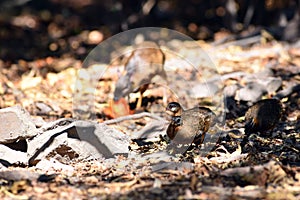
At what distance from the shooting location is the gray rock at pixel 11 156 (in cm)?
412

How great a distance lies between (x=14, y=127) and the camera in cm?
418

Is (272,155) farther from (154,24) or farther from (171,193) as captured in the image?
(154,24)

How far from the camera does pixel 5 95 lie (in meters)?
6.45

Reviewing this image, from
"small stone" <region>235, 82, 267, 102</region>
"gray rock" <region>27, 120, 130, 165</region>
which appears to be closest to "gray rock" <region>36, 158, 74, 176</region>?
"gray rock" <region>27, 120, 130, 165</region>

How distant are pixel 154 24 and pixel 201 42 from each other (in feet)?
4.01

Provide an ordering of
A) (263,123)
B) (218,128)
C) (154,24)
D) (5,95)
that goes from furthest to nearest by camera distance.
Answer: (154,24), (5,95), (218,128), (263,123)

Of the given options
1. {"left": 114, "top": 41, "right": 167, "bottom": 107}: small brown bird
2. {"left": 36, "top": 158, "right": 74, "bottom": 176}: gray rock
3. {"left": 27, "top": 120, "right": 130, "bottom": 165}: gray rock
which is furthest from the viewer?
{"left": 114, "top": 41, "right": 167, "bottom": 107}: small brown bird

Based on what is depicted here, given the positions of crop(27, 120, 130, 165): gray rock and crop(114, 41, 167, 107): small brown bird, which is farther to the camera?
crop(114, 41, 167, 107): small brown bird

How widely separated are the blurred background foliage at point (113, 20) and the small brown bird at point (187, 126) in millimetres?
3726

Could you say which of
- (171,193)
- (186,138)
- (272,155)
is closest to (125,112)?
(186,138)

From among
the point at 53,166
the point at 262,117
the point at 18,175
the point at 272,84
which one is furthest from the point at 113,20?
the point at 18,175

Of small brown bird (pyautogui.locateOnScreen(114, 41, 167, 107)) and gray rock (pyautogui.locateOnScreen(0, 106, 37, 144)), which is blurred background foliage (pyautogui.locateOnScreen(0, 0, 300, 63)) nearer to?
small brown bird (pyautogui.locateOnScreen(114, 41, 167, 107))

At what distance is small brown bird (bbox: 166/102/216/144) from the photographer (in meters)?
4.27

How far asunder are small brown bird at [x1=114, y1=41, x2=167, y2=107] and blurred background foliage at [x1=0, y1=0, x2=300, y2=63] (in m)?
1.71
